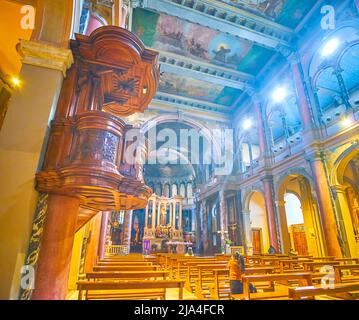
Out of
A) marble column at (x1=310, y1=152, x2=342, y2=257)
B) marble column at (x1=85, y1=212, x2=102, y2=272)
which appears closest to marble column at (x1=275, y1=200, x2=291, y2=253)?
marble column at (x1=310, y1=152, x2=342, y2=257)

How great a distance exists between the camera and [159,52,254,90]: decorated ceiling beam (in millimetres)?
11953

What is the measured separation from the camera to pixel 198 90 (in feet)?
47.9

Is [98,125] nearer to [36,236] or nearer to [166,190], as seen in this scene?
[36,236]

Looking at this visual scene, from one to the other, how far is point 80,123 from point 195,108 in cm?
1343

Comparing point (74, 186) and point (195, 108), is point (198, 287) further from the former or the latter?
point (195, 108)

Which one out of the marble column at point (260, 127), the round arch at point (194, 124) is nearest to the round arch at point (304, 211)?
the marble column at point (260, 127)

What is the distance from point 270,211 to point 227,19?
359 inches

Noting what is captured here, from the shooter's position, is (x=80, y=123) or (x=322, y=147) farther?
(x=322, y=147)

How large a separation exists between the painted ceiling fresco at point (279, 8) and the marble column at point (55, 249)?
1016cm

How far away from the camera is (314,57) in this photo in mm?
9586

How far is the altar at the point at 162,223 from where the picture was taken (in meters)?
18.6

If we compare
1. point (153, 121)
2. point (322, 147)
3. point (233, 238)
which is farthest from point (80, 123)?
point (233, 238)

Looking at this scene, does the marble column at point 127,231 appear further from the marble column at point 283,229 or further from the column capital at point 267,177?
the marble column at point 283,229

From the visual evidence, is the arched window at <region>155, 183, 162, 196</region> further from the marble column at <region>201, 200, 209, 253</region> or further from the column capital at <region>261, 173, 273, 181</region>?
the column capital at <region>261, 173, 273, 181</region>
